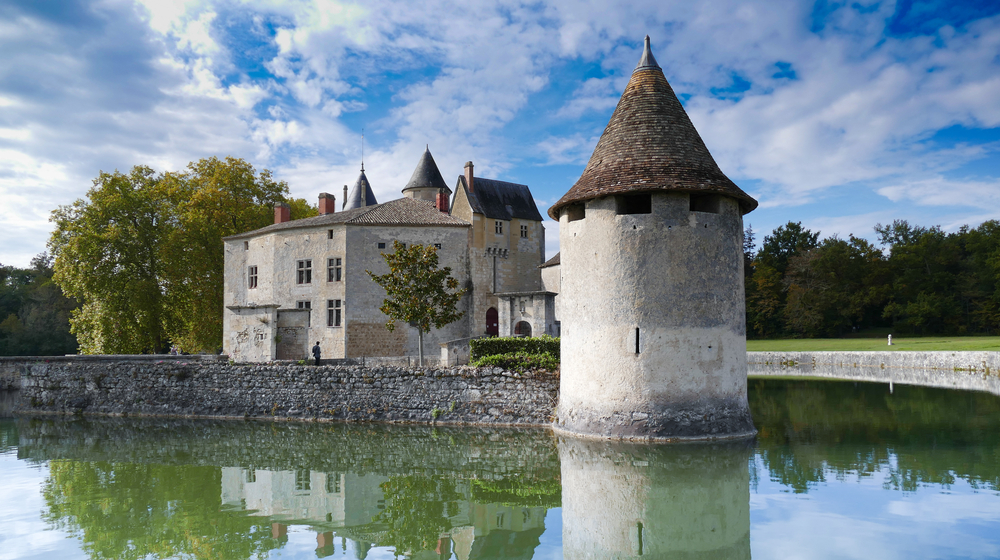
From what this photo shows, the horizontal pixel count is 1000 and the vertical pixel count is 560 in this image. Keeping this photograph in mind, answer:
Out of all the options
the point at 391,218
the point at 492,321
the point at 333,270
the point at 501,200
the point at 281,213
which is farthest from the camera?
the point at 501,200

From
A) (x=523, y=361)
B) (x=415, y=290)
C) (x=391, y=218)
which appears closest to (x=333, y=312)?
(x=391, y=218)

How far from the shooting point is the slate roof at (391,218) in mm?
28156

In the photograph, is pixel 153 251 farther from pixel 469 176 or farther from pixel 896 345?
pixel 896 345

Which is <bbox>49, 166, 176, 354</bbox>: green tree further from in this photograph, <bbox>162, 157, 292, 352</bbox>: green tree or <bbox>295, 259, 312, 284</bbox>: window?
<bbox>295, 259, 312, 284</bbox>: window

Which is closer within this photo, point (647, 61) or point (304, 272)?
point (647, 61)

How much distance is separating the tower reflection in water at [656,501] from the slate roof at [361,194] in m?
36.9

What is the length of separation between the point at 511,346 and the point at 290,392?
6526mm

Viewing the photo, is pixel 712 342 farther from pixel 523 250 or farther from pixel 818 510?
pixel 523 250

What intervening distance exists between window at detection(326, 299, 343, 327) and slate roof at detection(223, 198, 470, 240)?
140 inches

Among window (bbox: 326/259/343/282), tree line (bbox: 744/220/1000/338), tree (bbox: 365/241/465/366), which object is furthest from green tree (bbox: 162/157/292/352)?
tree line (bbox: 744/220/1000/338)

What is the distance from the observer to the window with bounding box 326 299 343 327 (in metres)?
28.5

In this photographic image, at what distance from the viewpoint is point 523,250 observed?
3459cm

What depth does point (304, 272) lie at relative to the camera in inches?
1157

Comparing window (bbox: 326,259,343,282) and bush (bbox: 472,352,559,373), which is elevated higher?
window (bbox: 326,259,343,282)
